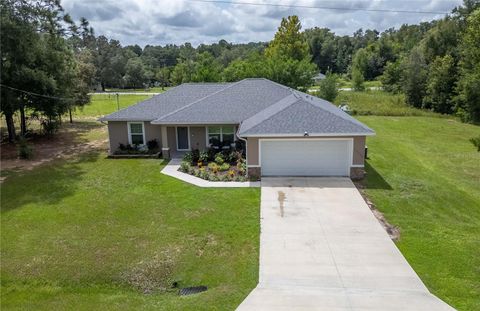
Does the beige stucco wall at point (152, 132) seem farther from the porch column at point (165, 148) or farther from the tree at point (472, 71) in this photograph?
the tree at point (472, 71)

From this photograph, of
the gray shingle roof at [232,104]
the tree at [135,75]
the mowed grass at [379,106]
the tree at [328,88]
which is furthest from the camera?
the tree at [135,75]

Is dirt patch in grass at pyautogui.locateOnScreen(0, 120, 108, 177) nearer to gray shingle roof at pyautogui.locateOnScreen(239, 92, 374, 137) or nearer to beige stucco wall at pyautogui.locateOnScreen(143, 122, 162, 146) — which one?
beige stucco wall at pyautogui.locateOnScreen(143, 122, 162, 146)

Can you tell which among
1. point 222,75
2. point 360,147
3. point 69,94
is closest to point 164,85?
point 222,75

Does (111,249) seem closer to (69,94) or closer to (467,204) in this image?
(467,204)

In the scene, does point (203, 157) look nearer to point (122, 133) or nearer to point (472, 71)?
point (122, 133)

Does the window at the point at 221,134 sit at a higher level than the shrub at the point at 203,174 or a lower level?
higher

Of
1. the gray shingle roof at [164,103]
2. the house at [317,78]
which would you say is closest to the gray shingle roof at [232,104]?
the gray shingle roof at [164,103]
